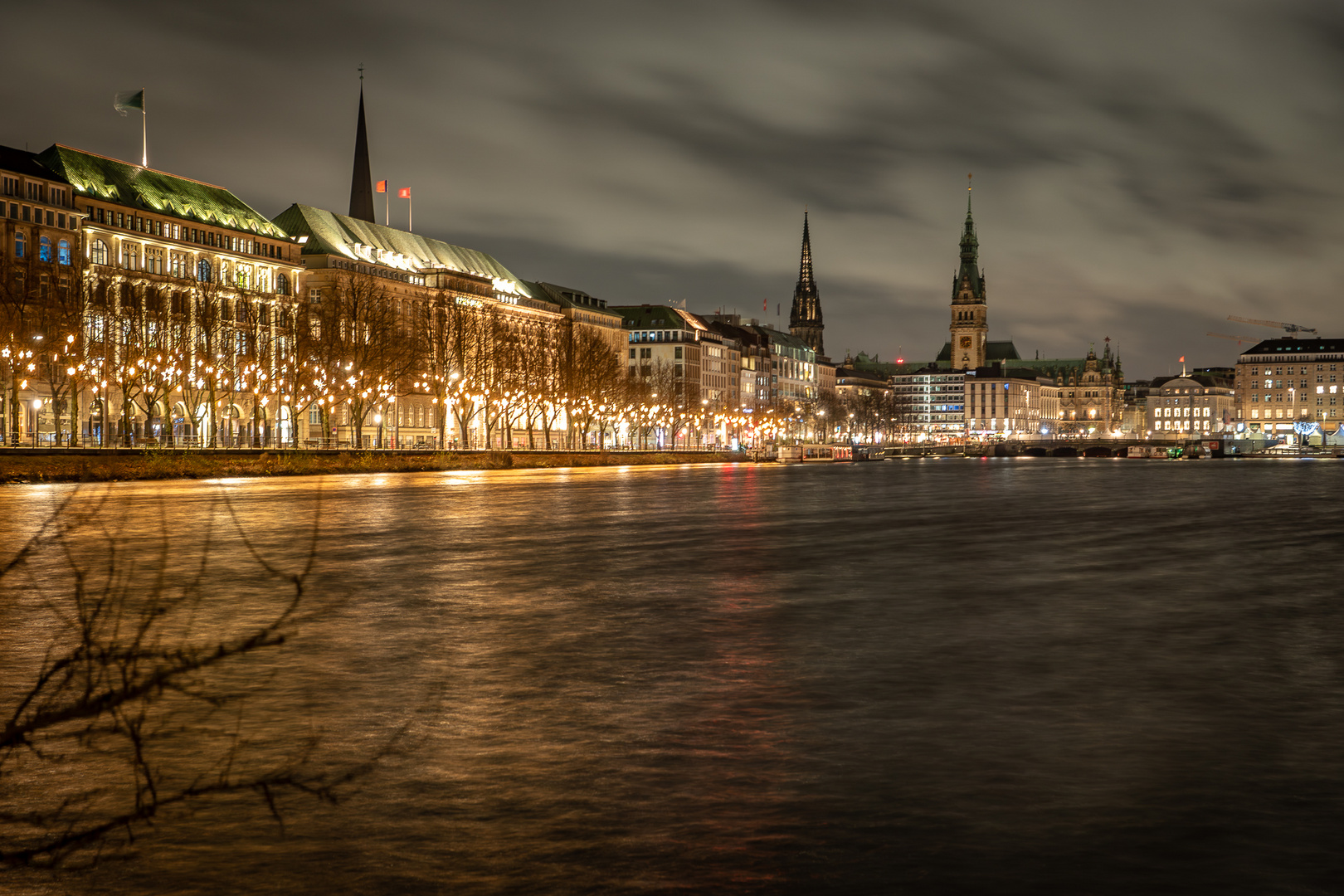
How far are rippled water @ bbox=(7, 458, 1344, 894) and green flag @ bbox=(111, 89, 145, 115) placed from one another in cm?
8394

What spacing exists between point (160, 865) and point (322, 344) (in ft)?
314

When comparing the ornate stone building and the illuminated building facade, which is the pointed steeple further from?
the illuminated building facade

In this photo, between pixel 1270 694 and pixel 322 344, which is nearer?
pixel 1270 694

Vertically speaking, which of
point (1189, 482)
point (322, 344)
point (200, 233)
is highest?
point (200, 233)

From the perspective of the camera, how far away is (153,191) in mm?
123375

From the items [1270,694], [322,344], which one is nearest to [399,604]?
[1270,694]

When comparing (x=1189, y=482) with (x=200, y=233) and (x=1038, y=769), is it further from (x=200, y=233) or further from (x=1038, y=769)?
(x=200, y=233)

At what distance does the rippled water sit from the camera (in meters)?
7.77

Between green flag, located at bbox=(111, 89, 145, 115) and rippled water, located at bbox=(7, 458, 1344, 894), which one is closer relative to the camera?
rippled water, located at bbox=(7, 458, 1344, 894)

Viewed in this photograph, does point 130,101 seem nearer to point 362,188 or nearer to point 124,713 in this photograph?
point 362,188

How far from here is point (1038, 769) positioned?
991 centimetres

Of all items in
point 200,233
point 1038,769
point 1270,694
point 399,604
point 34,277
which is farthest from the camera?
point 200,233

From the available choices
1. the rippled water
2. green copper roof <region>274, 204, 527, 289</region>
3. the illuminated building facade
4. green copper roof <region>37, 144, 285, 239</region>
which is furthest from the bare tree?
green copper roof <region>274, 204, 527, 289</region>

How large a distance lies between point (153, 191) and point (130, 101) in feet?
75.2
